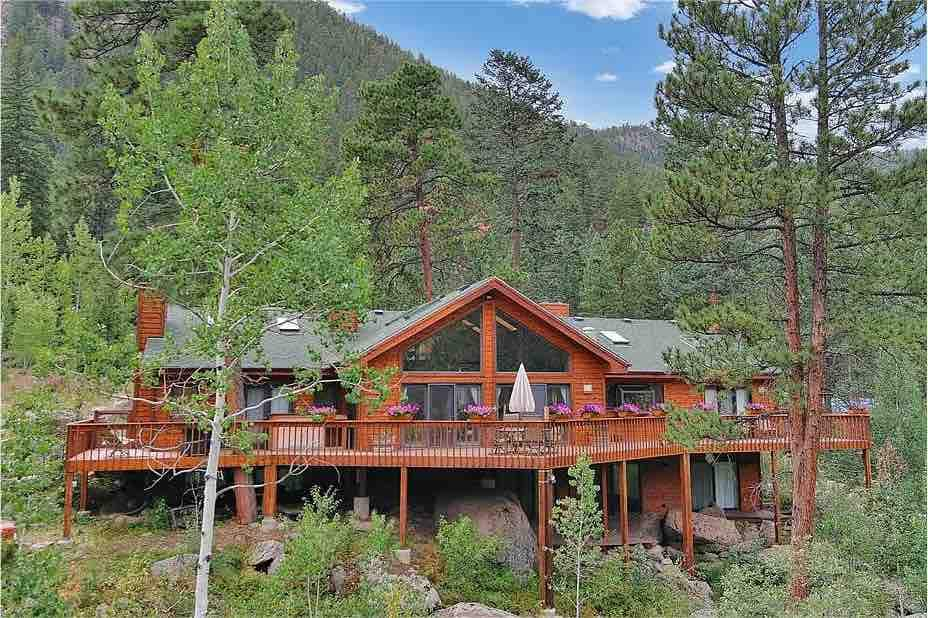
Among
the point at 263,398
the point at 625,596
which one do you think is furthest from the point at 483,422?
the point at 263,398

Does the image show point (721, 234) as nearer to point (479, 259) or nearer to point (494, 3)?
point (494, 3)

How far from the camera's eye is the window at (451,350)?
15.6 meters

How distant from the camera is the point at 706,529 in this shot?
16.6 meters

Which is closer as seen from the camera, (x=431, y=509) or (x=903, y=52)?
(x=903, y=52)

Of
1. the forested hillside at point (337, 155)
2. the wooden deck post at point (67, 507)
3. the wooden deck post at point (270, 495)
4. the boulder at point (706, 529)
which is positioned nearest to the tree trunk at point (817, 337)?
the forested hillside at point (337, 155)

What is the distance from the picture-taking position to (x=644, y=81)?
21156mm

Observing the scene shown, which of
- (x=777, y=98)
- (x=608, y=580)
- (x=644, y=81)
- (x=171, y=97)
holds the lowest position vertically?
(x=608, y=580)

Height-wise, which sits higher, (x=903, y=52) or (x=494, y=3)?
(x=494, y=3)

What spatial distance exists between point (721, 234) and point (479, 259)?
14804mm

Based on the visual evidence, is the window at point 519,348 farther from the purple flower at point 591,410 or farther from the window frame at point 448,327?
the purple flower at point 591,410

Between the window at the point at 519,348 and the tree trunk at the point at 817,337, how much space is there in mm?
5851

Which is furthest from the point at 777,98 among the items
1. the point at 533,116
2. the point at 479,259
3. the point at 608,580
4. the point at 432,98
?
the point at 533,116

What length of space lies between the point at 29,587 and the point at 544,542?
8.28 m

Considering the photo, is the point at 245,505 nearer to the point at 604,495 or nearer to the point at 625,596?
the point at 625,596
